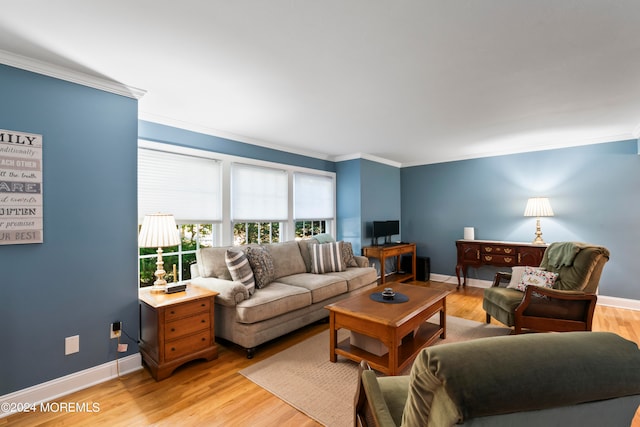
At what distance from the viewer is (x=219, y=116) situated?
3.24 metres

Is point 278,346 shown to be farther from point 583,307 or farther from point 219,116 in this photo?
point 583,307

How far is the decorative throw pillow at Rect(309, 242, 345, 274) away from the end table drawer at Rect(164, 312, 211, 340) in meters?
1.74

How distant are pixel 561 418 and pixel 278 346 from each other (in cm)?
261

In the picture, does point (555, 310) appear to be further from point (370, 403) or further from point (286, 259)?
point (286, 259)

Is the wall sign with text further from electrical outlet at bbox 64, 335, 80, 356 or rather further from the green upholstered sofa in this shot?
the green upholstered sofa

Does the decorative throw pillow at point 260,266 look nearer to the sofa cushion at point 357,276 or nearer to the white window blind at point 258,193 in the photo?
the white window blind at point 258,193

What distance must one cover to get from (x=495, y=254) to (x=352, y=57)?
4.19 metres

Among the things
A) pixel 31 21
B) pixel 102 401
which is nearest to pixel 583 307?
pixel 102 401

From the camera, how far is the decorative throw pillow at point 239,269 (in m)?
3.01

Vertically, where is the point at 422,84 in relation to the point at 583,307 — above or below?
above

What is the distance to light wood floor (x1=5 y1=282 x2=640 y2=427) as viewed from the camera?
1.87 meters

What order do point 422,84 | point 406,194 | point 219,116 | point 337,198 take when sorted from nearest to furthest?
1. point 422,84
2. point 219,116
3. point 337,198
4. point 406,194

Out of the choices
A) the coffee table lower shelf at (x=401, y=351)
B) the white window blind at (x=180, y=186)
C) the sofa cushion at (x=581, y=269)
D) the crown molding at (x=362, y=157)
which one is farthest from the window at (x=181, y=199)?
the sofa cushion at (x=581, y=269)

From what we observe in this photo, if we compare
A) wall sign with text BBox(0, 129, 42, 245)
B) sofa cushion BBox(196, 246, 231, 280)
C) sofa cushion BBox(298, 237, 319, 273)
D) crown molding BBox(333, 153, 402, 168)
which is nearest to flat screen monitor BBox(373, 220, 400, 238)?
crown molding BBox(333, 153, 402, 168)
